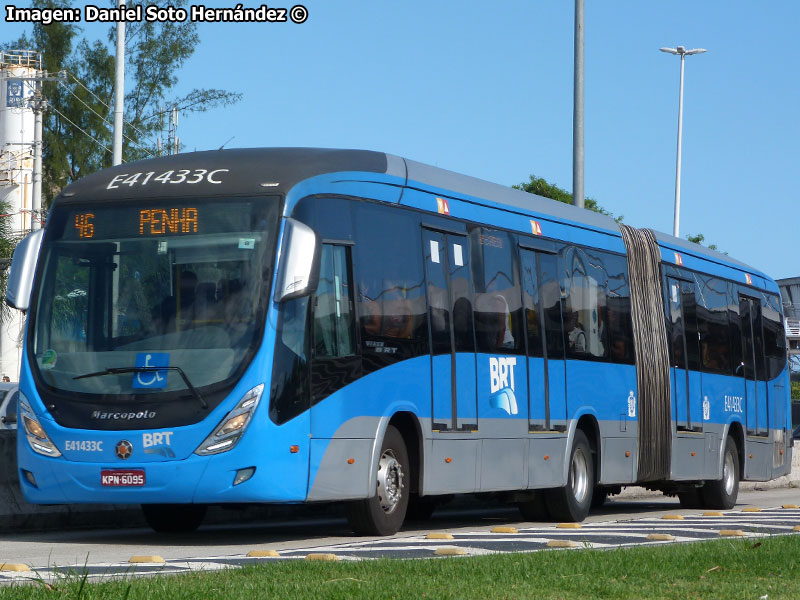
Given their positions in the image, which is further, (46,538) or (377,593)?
(46,538)

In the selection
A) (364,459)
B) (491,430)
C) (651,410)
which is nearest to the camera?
(364,459)

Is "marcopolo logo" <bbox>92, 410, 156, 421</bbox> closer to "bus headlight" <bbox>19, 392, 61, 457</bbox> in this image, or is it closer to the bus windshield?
the bus windshield

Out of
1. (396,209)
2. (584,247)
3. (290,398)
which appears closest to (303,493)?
(290,398)

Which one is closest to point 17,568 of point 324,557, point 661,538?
point 324,557

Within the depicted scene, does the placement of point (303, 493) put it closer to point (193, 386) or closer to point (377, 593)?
point (193, 386)

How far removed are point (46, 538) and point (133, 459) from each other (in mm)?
2254

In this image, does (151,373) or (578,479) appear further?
(578,479)

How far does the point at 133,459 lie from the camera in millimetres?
12055

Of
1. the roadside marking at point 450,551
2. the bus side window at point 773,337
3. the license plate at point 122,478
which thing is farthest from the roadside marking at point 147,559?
the bus side window at point 773,337

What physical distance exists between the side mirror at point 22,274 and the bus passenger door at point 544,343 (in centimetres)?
538

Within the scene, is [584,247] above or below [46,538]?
above

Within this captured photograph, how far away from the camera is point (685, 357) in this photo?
20016mm

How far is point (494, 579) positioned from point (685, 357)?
1196 cm

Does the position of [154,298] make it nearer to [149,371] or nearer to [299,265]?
[149,371]
